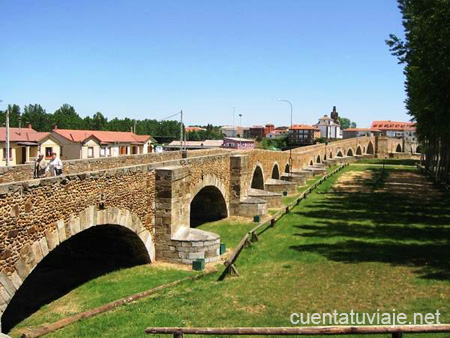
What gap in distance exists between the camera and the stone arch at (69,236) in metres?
9.83

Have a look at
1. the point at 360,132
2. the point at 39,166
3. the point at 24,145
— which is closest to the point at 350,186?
the point at 24,145

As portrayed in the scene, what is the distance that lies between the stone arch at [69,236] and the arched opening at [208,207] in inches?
393

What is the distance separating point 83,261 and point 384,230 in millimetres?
14181

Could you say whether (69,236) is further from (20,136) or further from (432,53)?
(20,136)

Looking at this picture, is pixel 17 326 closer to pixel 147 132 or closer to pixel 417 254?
pixel 417 254

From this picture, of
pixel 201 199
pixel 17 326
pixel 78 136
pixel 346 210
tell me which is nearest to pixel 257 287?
pixel 17 326

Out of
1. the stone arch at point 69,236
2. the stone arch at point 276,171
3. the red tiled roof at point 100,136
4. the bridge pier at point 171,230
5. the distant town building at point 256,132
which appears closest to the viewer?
the stone arch at point 69,236

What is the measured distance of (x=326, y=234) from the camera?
21.6 metres

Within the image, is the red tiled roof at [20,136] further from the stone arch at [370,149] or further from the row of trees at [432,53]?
the stone arch at [370,149]

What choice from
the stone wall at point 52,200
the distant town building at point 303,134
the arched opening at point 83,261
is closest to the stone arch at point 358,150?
the distant town building at point 303,134

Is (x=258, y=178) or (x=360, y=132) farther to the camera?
(x=360, y=132)

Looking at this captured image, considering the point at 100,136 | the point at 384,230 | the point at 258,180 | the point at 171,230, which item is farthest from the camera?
the point at 100,136

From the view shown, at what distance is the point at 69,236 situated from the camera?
12.0m

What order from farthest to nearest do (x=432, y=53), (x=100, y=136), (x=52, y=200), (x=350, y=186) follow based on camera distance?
1. (x=100, y=136)
2. (x=350, y=186)
3. (x=432, y=53)
4. (x=52, y=200)
